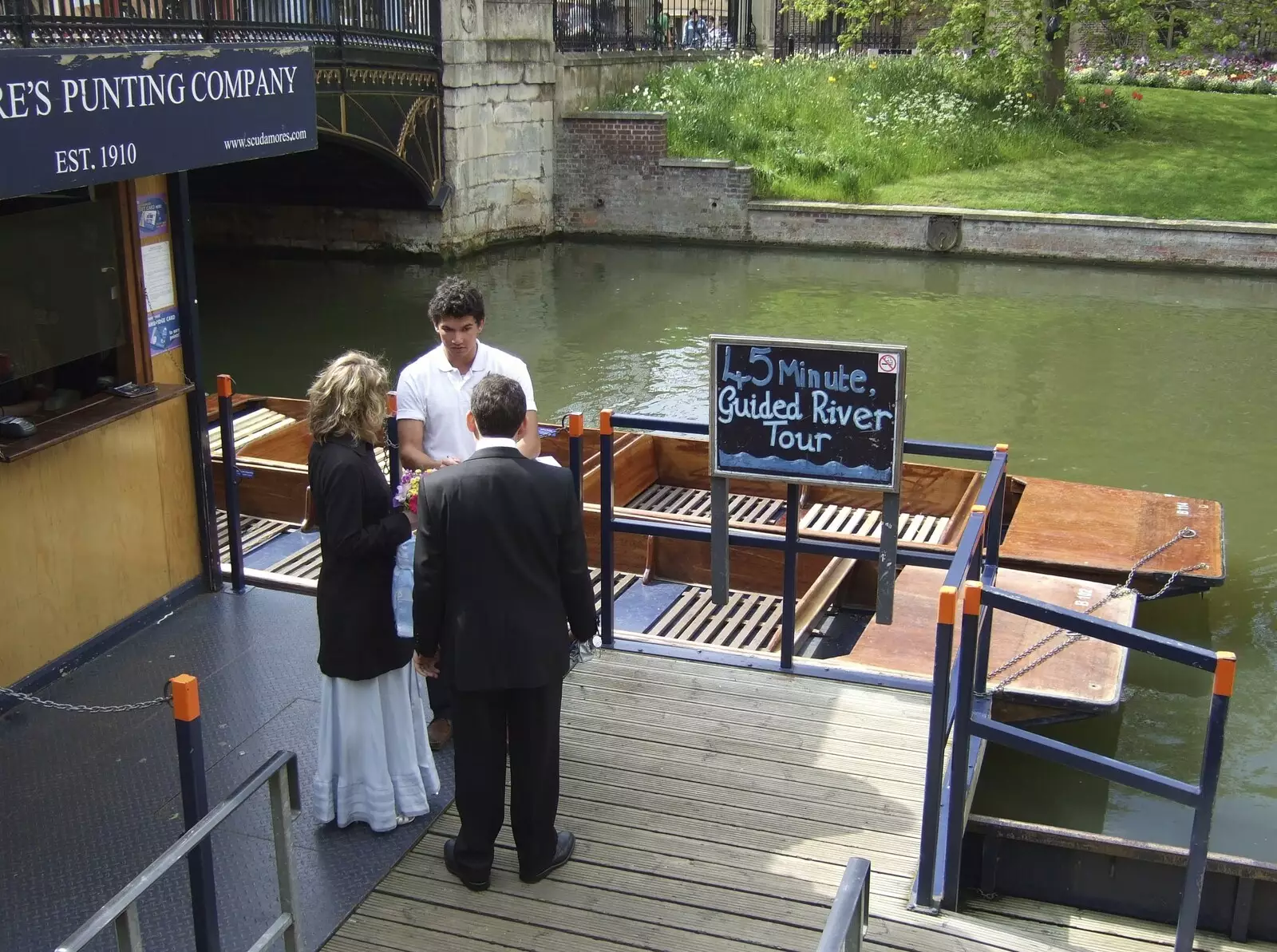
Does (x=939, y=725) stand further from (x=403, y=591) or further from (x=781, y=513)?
(x=781, y=513)

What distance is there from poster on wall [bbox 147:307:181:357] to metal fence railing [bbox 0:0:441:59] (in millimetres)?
1203

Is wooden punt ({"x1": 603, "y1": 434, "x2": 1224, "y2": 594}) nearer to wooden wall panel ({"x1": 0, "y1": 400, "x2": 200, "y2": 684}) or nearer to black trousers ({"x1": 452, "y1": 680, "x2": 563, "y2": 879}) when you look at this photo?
wooden wall panel ({"x1": 0, "y1": 400, "x2": 200, "y2": 684})

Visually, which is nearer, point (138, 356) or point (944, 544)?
point (138, 356)

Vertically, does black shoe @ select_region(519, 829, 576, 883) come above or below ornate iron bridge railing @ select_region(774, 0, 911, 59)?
below

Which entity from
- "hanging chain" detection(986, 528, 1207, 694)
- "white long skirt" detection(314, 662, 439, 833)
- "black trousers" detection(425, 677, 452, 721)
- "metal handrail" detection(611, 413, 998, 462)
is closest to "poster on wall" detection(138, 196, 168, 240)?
"metal handrail" detection(611, 413, 998, 462)

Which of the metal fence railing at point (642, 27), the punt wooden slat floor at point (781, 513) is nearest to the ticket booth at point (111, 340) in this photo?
the punt wooden slat floor at point (781, 513)

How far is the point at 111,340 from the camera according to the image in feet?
18.1

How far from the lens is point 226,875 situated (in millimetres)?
4039

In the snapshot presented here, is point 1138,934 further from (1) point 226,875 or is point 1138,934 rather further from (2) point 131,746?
(2) point 131,746

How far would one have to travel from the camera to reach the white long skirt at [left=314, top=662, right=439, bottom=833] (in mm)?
4121

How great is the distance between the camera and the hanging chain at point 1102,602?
19.0ft

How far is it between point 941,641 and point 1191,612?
5639 millimetres

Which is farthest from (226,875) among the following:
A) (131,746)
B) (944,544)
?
(944,544)

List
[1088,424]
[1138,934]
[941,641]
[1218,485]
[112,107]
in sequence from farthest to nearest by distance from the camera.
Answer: [1088,424]
[1218,485]
[112,107]
[1138,934]
[941,641]
